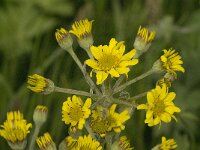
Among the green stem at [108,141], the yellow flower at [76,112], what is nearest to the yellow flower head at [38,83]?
the yellow flower at [76,112]

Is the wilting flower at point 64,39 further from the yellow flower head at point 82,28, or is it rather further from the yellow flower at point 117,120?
the yellow flower at point 117,120

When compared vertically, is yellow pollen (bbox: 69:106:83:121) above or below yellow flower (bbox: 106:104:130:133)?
above

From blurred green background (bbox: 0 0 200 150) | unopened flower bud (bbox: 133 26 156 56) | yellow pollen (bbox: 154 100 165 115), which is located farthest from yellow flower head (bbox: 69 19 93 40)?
blurred green background (bbox: 0 0 200 150)

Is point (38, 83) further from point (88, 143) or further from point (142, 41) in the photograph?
point (142, 41)

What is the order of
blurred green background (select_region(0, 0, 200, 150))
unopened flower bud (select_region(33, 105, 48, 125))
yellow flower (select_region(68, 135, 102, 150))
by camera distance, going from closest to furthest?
yellow flower (select_region(68, 135, 102, 150)), unopened flower bud (select_region(33, 105, 48, 125)), blurred green background (select_region(0, 0, 200, 150))

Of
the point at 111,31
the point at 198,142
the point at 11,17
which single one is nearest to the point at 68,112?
the point at 198,142

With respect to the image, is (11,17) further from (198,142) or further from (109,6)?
(198,142)

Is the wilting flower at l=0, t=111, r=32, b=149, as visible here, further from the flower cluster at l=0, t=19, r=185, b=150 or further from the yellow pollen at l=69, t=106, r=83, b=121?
the yellow pollen at l=69, t=106, r=83, b=121
